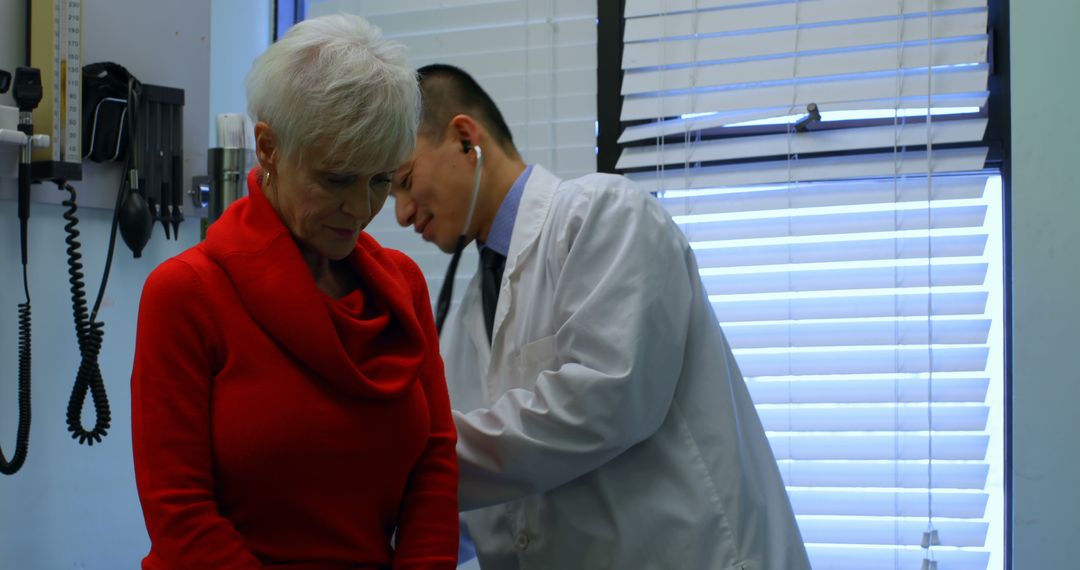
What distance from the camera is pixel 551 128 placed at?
2156 mm

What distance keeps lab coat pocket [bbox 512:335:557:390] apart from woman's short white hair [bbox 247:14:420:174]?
42 centimetres

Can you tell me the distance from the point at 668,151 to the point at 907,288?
1.87ft

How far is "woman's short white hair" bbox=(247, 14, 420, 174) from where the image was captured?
3.27 feet

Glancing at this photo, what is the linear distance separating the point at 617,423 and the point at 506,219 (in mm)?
426

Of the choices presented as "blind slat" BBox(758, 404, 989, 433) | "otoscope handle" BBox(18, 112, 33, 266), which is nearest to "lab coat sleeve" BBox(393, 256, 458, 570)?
"otoscope handle" BBox(18, 112, 33, 266)

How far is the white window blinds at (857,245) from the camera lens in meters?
1.86

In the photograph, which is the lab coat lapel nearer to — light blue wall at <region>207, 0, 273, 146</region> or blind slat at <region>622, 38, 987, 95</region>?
blind slat at <region>622, 38, 987, 95</region>

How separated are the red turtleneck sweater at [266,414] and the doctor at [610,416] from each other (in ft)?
0.66

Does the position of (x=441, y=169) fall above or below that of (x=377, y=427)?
above

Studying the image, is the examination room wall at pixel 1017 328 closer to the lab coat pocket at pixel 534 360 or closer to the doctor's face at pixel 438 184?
the doctor's face at pixel 438 184

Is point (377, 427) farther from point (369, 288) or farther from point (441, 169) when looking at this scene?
point (441, 169)

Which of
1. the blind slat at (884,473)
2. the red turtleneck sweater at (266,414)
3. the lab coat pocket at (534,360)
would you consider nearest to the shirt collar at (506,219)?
the lab coat pocket at (534,360)

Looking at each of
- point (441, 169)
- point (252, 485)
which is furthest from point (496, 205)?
point (252, 485)

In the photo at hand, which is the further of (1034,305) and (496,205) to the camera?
(1034,305)
